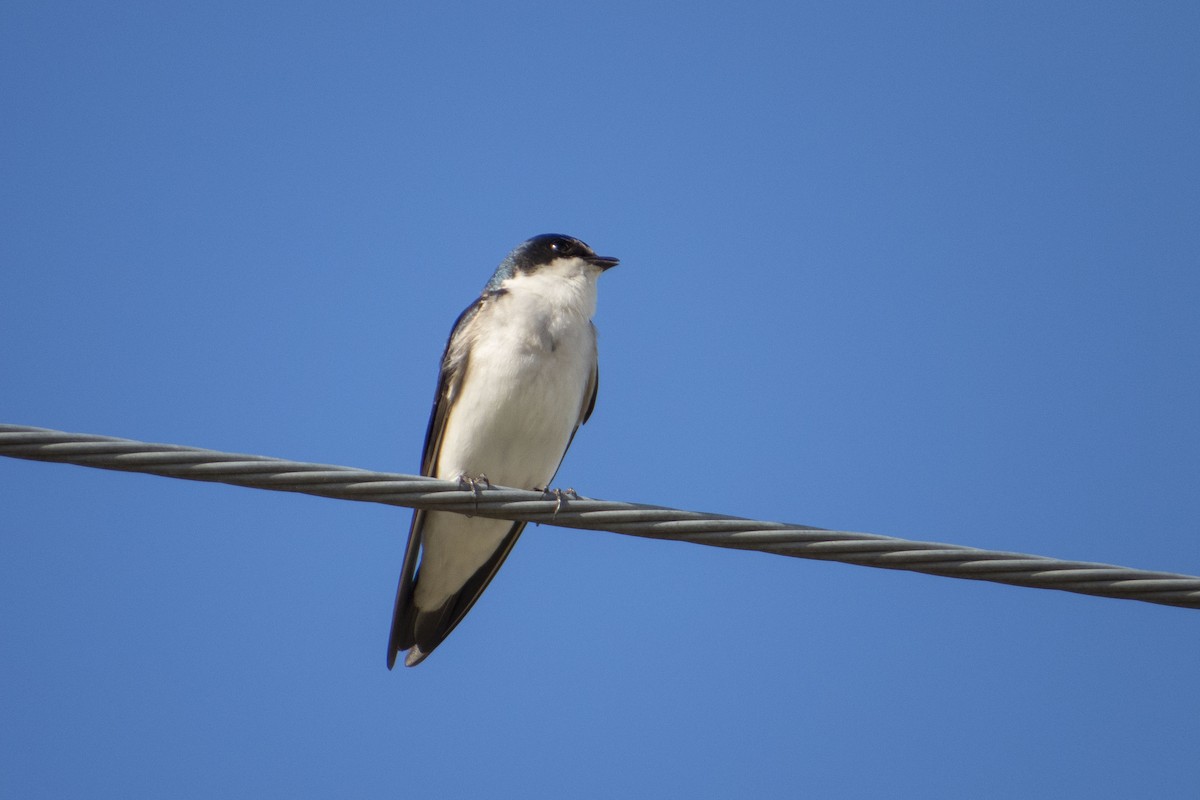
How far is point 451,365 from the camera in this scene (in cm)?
657

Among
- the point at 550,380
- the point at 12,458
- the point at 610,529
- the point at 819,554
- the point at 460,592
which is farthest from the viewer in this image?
the point at 460,592

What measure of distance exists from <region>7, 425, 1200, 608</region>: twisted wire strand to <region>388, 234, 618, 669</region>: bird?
2.18 meters

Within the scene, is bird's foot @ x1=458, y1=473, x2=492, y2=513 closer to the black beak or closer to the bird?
the bird

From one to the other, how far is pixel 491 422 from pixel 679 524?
2.55 meters

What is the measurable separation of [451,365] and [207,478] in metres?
3.03

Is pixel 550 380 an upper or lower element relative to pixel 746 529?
upper

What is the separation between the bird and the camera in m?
6.30

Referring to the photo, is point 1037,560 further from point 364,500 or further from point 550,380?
point 550,380

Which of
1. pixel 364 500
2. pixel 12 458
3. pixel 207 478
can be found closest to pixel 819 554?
pixel 364 500

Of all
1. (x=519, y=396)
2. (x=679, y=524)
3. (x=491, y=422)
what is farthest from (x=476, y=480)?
(x=679, y=524)

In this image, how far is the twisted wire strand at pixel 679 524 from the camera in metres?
3.49

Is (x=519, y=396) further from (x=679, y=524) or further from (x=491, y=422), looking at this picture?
(x=679, y=524)

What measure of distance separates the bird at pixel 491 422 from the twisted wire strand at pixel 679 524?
218 centimetres

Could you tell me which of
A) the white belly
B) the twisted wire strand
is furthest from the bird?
the twisted wire strand
